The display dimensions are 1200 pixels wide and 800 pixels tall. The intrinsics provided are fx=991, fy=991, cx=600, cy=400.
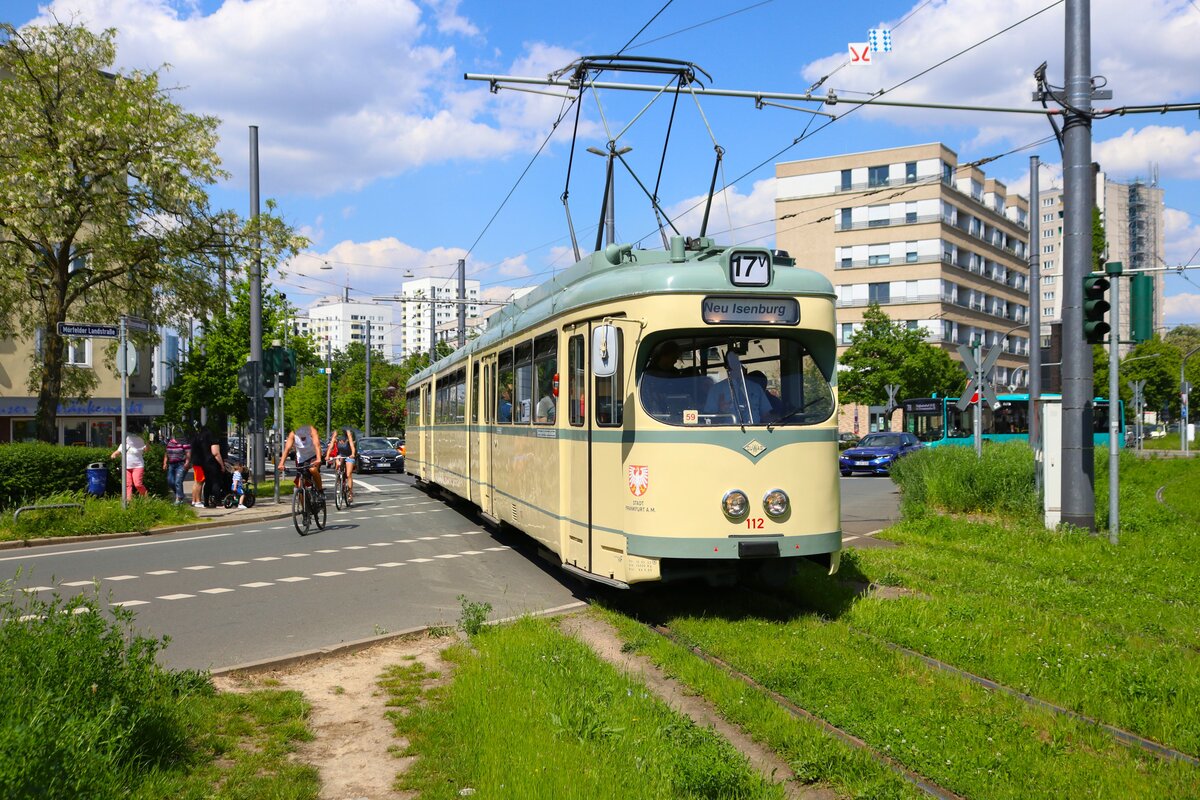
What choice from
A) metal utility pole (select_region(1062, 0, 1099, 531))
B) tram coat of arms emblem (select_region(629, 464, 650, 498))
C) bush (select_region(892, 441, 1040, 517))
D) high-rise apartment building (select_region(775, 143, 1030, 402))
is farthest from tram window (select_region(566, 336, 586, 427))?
high-rise apartment building (select_region(775, 143, 1030, 402))

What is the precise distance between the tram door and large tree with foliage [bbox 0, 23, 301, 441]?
1006 centimetres

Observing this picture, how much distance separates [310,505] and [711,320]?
33.4ft

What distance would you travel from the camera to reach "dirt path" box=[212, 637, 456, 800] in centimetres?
485

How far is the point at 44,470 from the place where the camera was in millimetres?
17578

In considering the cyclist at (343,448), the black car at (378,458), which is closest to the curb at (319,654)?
the cyclist at (343,448)

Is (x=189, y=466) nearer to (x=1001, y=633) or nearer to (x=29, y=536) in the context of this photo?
(x=29, y=536)

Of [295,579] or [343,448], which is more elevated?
[343,448]

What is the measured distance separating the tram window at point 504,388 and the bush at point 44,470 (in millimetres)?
9001

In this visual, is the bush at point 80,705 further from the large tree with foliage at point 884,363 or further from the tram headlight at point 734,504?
the large tree with foliage at point 884,363

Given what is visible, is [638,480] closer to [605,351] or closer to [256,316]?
[605,351]

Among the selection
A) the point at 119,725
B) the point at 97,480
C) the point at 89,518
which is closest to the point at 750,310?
the point at 119,725

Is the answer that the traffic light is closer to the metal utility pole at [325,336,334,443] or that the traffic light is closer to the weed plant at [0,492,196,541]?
the weed plant at [0,492,196,541]

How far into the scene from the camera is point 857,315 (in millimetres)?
69312

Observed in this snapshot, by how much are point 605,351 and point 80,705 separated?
189 inches
